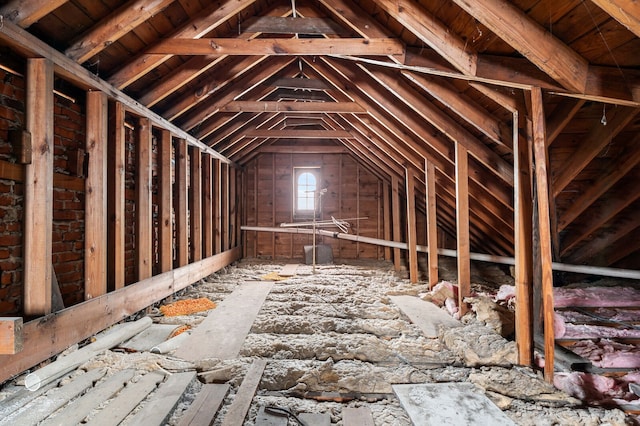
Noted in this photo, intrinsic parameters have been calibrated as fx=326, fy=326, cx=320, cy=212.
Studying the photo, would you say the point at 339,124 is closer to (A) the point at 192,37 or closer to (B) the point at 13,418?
(A) the point at 192,37

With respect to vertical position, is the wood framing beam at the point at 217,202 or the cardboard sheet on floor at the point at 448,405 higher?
the wood framing beam at the point at 217,202

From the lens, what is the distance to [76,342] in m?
2.22

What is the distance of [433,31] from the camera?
2.13 meters

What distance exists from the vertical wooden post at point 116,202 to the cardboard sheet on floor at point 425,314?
8.68 feet

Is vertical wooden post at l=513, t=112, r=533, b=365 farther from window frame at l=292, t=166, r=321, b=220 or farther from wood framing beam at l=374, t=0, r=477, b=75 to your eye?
window frame at l=292, t=166, r=321, b=220

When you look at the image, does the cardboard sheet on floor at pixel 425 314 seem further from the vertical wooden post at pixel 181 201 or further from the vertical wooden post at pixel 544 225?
the vertical wooden post at pixel 181 201

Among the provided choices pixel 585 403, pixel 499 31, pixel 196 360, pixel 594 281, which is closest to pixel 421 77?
pixel 499 31

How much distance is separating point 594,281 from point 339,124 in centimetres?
442

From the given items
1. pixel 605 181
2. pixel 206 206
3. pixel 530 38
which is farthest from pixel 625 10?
pixel 206 206

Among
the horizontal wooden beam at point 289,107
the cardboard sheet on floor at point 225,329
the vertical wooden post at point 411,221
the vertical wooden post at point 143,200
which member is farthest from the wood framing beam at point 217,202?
the vertical wooden post at point 411,221

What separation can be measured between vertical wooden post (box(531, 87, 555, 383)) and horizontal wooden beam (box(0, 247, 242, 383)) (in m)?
2.90

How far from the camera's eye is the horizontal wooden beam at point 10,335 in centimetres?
151

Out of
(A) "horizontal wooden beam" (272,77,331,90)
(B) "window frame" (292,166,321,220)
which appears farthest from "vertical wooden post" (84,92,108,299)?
(B) "window frame" (292,166,321,220)

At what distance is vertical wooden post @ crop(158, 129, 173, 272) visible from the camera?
11.8 ft
